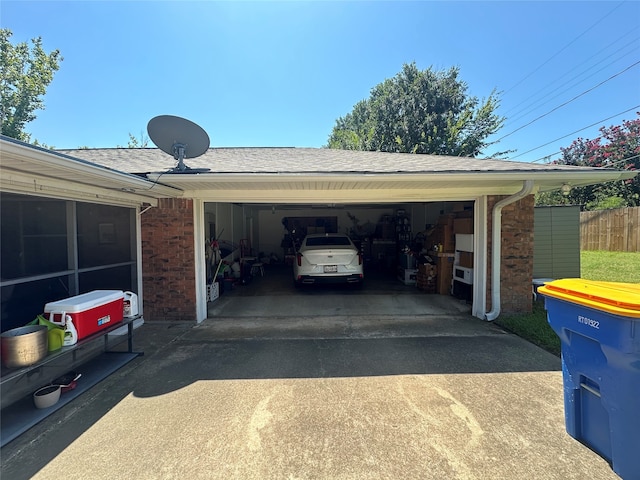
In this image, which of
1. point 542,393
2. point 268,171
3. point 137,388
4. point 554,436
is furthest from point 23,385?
point 542,393

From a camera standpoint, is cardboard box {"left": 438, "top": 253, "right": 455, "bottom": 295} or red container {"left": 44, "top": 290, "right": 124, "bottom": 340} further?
cardboard box {"left": 438, "top": 253, "right": 455, "bottom": 295}

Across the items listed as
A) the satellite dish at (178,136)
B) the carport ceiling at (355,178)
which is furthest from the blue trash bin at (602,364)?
the satellite dish at (178,136)

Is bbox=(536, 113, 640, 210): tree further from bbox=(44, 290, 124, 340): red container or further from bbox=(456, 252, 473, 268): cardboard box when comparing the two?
bbox=(44, 290, 124, 340): red container

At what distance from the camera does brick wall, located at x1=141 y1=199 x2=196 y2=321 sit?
18.3 ft

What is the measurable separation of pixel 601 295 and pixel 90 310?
4.45 m

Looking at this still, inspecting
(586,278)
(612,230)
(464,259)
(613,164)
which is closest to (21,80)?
(464,259)

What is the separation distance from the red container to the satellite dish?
2129mm

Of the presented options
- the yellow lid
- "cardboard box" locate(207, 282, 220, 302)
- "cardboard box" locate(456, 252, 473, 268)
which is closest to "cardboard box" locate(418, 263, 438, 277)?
"cardboard box" locate(456, 252, 473, 268)

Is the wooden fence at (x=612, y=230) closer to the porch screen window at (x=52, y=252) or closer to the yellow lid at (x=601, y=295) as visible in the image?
Answer: the yellow lid at (x=601, y=295)

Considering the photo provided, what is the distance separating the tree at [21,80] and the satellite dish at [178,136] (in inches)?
714

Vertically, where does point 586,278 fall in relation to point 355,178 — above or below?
below

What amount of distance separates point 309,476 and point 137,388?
2.26 m

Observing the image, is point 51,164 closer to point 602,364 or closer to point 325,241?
point 602,364

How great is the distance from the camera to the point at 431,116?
725 inches
